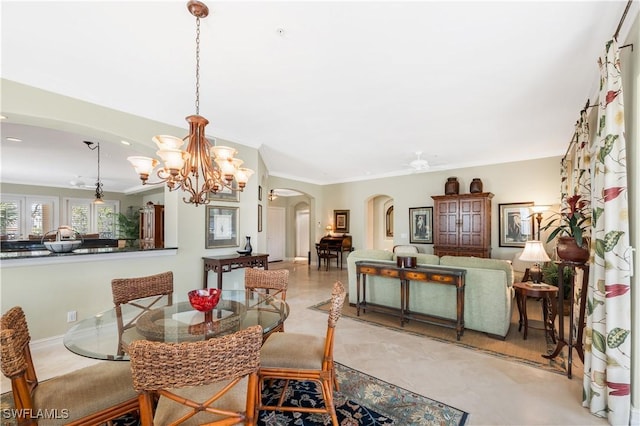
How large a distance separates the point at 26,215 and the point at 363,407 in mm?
11213

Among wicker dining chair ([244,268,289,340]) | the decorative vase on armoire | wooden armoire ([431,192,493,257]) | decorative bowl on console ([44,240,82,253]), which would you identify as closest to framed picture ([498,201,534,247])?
wooden armoire ([431,192,493,257])

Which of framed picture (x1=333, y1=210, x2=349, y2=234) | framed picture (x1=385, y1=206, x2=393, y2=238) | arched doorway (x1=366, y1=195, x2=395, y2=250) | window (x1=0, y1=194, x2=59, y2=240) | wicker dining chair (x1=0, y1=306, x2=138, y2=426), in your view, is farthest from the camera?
framed picture (x1=385, y1=206, x2=393, y2=238)

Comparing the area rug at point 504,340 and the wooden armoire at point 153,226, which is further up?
the wooden armoire at point 153,226

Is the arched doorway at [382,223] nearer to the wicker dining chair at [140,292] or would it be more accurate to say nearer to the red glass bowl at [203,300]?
the wicker dining chair at [140,292]

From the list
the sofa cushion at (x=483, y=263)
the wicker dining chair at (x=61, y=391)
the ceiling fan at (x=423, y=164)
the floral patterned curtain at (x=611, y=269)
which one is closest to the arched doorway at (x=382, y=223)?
the ceiling fan at (x=423, y=164)

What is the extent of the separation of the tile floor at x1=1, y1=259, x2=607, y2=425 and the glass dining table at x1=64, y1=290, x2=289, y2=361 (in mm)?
1179

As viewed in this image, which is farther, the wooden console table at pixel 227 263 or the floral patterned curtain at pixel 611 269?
the wooden console table at pixel 227 263

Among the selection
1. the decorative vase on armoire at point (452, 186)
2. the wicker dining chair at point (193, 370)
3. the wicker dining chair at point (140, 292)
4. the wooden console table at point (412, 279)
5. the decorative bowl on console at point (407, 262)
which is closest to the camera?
the wicker dining chair at point (193, 370)

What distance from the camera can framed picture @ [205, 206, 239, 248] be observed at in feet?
13.8

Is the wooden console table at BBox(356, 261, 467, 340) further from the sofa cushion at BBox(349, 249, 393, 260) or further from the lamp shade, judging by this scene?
the lamp shade

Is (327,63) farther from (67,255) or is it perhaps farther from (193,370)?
(67,255)

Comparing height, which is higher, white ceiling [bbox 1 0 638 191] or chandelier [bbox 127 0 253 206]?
white ceiling [bbox 1 0 638 191]

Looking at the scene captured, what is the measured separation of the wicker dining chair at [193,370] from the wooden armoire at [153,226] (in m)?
7.11

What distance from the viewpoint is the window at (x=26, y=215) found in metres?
8.05
